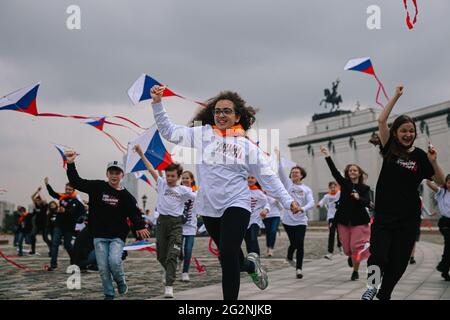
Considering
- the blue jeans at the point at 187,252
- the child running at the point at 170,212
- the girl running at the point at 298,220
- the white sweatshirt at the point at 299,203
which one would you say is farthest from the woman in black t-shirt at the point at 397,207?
the blue jeans at the point at 187,252

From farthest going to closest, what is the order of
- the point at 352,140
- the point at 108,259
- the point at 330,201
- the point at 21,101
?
the point at 352,140
the point at 330,201
the point at 21,101
the point at 108,259

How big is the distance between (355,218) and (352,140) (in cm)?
6729

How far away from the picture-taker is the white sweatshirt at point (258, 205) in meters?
11.1

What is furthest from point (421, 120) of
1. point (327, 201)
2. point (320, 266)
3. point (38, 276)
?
point (38, 276)

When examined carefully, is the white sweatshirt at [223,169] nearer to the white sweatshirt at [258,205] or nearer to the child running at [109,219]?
the child running at [109,219]

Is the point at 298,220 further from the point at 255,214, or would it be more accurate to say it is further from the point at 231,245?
the point at 231,245

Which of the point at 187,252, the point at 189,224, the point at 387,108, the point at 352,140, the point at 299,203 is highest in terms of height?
the point at 352,140

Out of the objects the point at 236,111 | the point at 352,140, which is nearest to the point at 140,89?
the point at 236,111

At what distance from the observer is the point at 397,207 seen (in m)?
4.88

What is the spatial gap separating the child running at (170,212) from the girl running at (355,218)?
2.53 metres

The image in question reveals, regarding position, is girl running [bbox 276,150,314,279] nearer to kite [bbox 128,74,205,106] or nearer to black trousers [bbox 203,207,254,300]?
kite [bbox 128,74,205,106]

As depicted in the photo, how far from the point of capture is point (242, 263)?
15.9 feet
